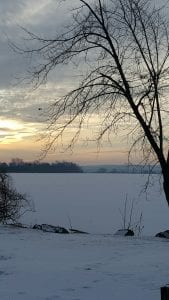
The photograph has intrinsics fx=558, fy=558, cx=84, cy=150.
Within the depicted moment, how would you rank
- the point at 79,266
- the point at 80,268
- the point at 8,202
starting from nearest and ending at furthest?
the point at 80,268, the point at 79,266, the point at 8,202

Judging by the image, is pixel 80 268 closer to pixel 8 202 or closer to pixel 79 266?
pixel 79 266

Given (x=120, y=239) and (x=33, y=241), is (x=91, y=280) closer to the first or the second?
(x=33, y=241)

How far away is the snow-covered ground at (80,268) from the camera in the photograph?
8.51 m

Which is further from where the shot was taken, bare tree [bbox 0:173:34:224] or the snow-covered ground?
bare tree [bbox 0:173:34:224]

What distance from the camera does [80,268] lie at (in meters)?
10.7

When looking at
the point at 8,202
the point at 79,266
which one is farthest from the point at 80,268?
the point at 8,202

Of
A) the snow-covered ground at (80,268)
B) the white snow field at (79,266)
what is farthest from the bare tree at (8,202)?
the snow-covered ground at (80,268)

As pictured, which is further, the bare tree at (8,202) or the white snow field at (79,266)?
the bare tree at (8,202)

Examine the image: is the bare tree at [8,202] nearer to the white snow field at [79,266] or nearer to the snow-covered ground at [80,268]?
the white snow field at [79,266]

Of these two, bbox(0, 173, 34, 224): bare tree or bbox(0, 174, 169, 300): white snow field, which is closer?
bbox(0, 174, 169, 300): white snow field

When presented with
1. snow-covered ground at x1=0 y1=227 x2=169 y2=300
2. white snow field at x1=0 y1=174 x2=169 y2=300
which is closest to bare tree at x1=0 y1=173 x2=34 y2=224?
white snow field at x1=0 y1=174 x2=169 y2=300

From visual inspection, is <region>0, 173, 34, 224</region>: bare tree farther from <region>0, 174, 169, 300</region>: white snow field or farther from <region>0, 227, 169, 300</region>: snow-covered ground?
<region>0, 227, 169, 300</region>: snow-covered ground

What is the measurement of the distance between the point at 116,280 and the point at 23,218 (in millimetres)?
Answer: 27114

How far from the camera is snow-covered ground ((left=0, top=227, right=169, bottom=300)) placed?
851 centimetres
